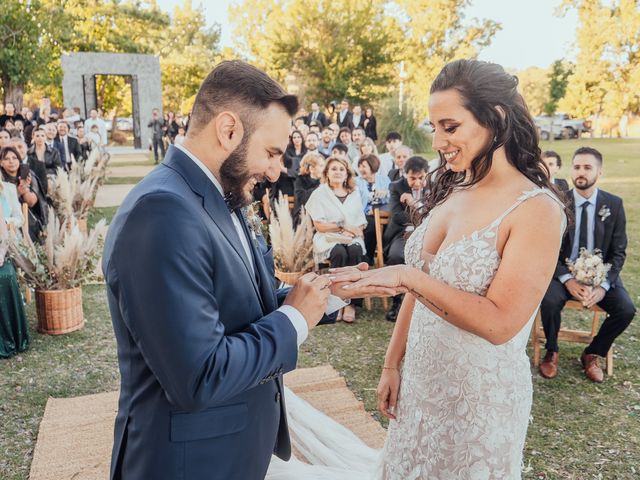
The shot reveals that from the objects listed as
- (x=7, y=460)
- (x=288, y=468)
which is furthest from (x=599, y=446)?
(x=7, y=460)

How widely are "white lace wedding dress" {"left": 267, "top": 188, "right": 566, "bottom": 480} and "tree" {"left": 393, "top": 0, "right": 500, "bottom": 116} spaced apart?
40.5 m

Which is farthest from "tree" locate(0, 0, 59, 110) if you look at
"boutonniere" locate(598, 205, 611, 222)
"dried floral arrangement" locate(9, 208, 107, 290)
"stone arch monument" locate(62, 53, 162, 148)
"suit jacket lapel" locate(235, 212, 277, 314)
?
"suit jacket lapel" locate(235, 212, 277, 314)

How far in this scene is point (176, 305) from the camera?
1356mm

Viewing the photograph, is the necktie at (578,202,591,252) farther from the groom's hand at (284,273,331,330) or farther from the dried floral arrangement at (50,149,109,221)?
the dried floral arrangement at (50,149,109,221)

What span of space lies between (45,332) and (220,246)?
16.5 ft

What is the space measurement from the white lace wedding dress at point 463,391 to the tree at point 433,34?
4054cm

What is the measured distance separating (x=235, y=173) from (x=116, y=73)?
1107 inches

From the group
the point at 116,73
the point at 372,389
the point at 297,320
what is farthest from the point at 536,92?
the point at 297,320

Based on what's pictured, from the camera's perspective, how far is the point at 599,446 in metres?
3.87

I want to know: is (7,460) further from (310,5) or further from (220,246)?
(310,5)

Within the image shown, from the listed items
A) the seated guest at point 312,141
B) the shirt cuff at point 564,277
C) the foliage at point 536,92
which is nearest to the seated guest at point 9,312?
the shirt cuff at point 564,277

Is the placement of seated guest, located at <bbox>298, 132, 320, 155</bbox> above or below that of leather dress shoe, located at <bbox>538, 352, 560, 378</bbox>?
above

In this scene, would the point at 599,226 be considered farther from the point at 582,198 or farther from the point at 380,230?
the point at 380,230

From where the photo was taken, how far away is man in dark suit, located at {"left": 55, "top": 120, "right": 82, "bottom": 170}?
1334 cm
